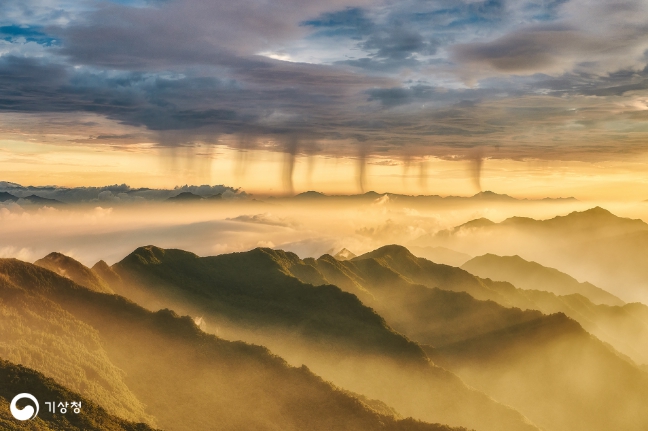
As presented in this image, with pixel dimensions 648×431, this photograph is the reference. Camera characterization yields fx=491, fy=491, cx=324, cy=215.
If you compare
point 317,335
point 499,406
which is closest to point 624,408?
point 499,406

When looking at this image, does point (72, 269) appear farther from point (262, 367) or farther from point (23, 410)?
point (23, 410)

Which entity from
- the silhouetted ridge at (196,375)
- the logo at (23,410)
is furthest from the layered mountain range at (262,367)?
the logo at (23,410)

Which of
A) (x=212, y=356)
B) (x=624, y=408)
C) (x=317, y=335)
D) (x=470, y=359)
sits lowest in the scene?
(x=624, y=408)

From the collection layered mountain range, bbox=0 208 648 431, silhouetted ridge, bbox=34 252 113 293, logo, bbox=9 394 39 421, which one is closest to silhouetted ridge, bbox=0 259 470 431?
layered mountain range, bbox=0 208 648 431

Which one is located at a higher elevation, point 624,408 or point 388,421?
point 388,421

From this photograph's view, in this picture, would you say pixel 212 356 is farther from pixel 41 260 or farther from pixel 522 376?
pixel 522 376

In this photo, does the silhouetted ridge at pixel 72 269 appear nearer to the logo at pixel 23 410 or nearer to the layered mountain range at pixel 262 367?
the layered mountain range at pixel 262 367

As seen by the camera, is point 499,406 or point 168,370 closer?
point 168,370

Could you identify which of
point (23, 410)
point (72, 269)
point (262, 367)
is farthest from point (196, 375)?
point (72, 269)
